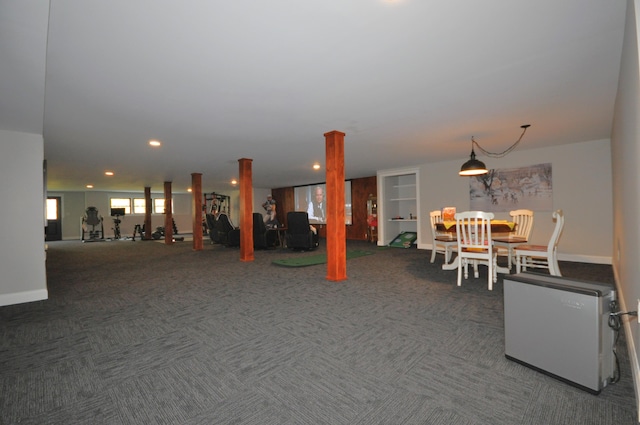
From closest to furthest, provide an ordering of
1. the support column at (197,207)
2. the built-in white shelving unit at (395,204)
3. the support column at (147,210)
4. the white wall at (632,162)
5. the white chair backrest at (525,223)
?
1. the white wall at (632,162)
2. the white chair backrest at (525,223)
3. the support column at (197,207)
4. the built-in white shelving unit at (395,204)
5. the support column at (147,210)

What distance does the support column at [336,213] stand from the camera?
4438mm

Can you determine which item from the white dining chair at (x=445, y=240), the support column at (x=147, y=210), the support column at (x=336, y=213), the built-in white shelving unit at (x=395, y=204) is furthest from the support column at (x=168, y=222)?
the white dining chair at (x=445, y=240)

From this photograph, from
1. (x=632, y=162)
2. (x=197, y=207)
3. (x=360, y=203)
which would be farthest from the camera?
(x=360, y=203)

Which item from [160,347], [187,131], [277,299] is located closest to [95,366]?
[160,347]

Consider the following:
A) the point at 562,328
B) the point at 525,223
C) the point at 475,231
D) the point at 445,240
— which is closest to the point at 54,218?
the point at 445,240

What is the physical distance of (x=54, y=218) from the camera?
13.8 metres

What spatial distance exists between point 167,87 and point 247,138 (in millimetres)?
2110

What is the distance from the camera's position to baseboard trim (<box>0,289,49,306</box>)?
145 inches

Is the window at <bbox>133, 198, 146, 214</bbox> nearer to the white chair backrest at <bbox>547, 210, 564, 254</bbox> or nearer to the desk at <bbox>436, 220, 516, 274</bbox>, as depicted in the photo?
the desk at <bbox>436, 220, 516, 274</bbox>

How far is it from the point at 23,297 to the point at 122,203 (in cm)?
1367

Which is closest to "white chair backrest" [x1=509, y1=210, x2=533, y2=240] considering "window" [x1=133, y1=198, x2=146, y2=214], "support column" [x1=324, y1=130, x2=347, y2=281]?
"support column" [x1=324, y1=130, x2=347, y2=281]

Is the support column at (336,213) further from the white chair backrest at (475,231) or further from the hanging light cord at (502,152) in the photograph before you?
the hanging light cord at (502,152)

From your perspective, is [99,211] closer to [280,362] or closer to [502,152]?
[280,362]

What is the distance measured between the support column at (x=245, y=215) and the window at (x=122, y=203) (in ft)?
39.0
